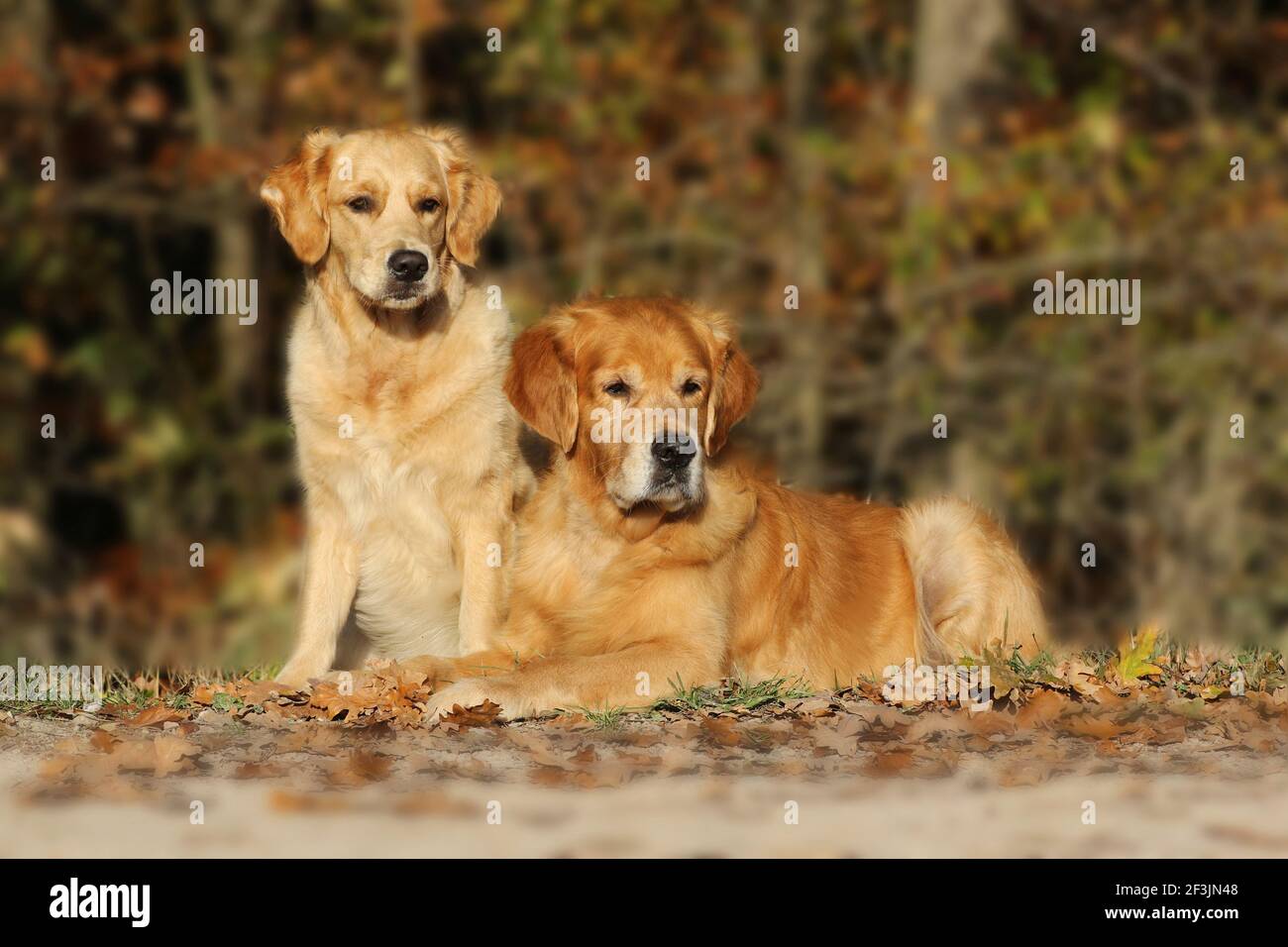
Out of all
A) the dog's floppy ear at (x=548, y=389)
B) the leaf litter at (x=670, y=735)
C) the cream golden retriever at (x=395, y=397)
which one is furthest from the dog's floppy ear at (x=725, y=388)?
the leaf litter at (x=670, y=735)

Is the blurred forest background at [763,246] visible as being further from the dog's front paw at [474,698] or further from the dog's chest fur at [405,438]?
the dog's front paw at [474,698]

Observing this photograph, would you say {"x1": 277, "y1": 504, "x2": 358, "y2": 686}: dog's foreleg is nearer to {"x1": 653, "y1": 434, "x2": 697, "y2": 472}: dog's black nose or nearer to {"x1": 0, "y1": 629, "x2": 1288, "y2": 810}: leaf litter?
{"x1": 0, "y1": 629, "x2": 1288, "y2": 810}: leaf litter

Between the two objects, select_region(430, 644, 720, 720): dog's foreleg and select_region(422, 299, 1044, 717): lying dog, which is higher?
select_region(422, 299, 1044, 717): lying dog

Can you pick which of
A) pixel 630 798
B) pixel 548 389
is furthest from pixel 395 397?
pixel 630 798

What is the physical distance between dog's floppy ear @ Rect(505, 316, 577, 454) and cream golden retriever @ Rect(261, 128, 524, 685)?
304mm

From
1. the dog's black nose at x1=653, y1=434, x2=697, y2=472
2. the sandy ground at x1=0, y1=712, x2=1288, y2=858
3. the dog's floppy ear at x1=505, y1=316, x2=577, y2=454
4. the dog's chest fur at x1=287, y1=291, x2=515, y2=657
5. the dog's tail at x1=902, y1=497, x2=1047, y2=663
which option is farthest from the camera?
the dog's tail at x1=902, y1=497, x2=1047, y2=663

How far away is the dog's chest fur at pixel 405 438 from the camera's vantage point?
6137 mm

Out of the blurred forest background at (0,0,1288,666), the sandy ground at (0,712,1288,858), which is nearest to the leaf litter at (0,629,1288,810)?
the sandy ground at (0,712,1288,858)

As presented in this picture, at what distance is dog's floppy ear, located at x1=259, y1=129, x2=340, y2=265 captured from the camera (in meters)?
6.24

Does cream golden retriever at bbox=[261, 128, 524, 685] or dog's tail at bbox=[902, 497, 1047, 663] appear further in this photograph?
dog's tail at bbox=[902, 497, 1047, 663]

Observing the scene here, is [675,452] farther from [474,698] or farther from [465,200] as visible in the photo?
[465,200]

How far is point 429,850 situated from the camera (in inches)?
164

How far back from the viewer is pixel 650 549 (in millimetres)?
5984

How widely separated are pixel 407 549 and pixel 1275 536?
7.32 meters
